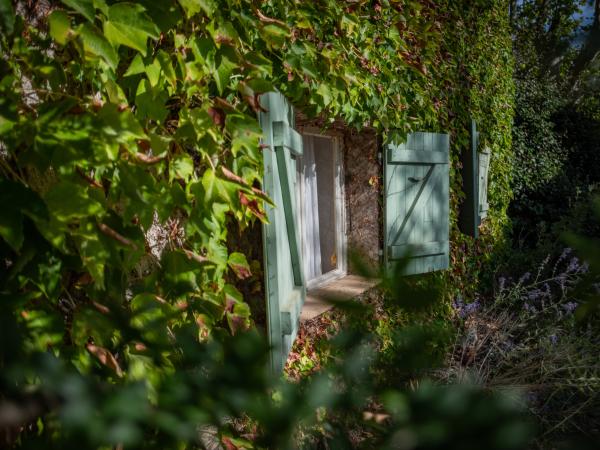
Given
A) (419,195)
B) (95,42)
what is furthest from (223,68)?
(419,195)

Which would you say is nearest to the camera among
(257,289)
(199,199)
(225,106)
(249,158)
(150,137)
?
(150,137)

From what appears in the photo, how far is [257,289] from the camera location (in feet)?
8.19

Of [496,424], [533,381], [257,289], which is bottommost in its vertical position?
[533,381]

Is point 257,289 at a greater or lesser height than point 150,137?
lesser

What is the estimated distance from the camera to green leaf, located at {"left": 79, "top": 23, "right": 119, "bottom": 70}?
1127mm

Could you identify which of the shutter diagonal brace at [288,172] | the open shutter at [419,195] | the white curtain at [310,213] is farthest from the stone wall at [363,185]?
the shutter diagonal brace at [288,172]

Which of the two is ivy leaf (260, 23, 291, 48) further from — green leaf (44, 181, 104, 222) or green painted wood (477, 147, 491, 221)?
green painted wood (477, 147, 491, 221)

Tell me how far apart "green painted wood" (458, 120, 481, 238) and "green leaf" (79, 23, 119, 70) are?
13.7 feet

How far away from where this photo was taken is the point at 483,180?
5.56 metres

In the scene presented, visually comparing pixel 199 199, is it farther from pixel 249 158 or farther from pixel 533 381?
pixel 533 381

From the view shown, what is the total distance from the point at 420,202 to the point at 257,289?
197 cm

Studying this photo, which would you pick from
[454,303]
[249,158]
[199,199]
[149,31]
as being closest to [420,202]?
[454,303]

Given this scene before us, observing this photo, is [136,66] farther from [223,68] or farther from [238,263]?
[238,263]

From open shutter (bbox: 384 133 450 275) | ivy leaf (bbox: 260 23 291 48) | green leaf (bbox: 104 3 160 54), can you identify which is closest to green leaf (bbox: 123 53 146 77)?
green leaf (bbox: 104 3 160 54)
